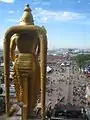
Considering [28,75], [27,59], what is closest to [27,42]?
[27,59]

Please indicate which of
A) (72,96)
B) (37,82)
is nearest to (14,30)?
(37,82)

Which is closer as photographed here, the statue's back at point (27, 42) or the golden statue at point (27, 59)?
the golden statue at point (27, 59)

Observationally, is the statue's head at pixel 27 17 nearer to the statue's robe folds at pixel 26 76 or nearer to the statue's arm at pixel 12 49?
the statue's robe folds at pixel 26 76

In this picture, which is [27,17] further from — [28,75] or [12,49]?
[28,75]

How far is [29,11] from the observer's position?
8.55 m

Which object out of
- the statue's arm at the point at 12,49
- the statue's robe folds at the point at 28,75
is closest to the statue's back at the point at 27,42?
the statue's robe folds at the point at 28,75

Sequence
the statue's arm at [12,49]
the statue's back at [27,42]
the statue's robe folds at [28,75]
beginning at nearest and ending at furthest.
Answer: the statue's back at [27,42], the statue's robe folds at [28,75], the statue's arm at [12,49]

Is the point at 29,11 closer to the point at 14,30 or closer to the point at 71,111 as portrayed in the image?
the point at 14,30

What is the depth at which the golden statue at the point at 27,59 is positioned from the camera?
8.06 m

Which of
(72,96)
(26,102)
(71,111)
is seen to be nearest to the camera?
(26,102)

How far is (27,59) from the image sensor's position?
27.6ft

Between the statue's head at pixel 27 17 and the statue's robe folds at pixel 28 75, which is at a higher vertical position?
the statue's head at pixel 27 17

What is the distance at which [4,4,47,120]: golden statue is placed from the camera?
8062 mm

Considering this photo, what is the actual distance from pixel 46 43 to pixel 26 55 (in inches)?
29.1
